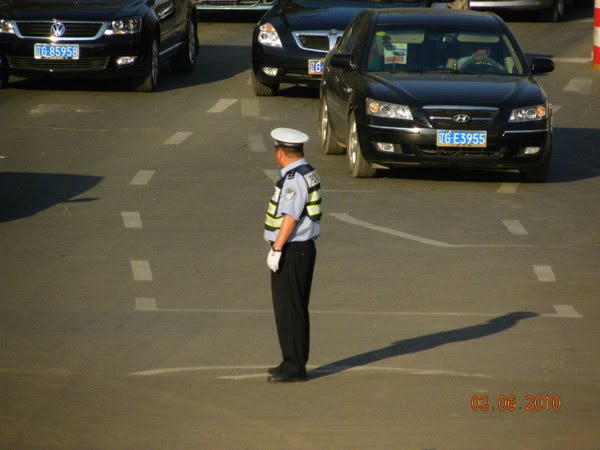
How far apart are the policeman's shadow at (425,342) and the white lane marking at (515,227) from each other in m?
2.73

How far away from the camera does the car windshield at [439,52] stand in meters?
16.0

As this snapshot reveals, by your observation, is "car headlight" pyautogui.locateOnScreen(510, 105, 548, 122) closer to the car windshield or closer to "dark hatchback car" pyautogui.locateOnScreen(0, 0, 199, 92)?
the car windshield

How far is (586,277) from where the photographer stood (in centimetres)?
1144

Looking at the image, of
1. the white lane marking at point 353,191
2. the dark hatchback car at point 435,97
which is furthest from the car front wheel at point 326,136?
the white lane marking at point 353,191

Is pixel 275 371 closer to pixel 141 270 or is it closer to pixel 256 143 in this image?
pixel 141 270

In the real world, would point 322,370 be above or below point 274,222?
below

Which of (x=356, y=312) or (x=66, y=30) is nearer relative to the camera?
(x=356, y=312)

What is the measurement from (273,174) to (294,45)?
206 inches

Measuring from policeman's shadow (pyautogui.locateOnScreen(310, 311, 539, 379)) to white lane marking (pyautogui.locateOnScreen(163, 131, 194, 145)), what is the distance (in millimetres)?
7653

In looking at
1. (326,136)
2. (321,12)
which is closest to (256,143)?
(326,136)

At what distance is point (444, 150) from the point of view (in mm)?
14859

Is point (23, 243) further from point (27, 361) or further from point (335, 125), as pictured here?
point (335, 125)

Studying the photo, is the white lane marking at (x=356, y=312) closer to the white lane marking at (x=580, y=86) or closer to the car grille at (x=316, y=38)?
the car grille at (x=316, y=38)
